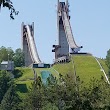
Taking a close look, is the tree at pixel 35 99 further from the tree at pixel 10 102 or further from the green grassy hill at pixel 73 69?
the green grassy hill at pixel 73 69

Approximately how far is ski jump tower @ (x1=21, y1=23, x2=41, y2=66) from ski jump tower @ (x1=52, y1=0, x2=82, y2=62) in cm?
593

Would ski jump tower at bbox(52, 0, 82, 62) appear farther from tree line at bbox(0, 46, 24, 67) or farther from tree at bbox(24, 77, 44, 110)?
tree at bbox(24, 77, 44, 110)

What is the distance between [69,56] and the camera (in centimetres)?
11006

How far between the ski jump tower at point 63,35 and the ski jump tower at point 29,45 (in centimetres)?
593

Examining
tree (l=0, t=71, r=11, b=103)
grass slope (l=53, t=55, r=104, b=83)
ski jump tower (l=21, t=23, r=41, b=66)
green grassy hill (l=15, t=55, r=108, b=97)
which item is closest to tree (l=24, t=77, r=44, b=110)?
tree (l=0, t=71, r=11, b=103)

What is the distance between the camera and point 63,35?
12725cm

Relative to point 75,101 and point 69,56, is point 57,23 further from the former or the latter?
point 75,101

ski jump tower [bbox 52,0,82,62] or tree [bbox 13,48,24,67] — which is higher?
ski jump tower [bbox 52,0,82,62]

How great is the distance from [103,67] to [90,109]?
6972 centimetres

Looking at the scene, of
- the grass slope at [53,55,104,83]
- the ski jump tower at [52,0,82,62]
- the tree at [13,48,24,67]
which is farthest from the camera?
the tree at [13,48,24,67]

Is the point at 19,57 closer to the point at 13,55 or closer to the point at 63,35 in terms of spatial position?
the point at 13,55

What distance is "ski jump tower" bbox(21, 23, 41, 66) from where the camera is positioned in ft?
395

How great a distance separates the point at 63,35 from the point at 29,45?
971 cm

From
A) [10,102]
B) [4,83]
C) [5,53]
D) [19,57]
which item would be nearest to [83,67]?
[4,83]
